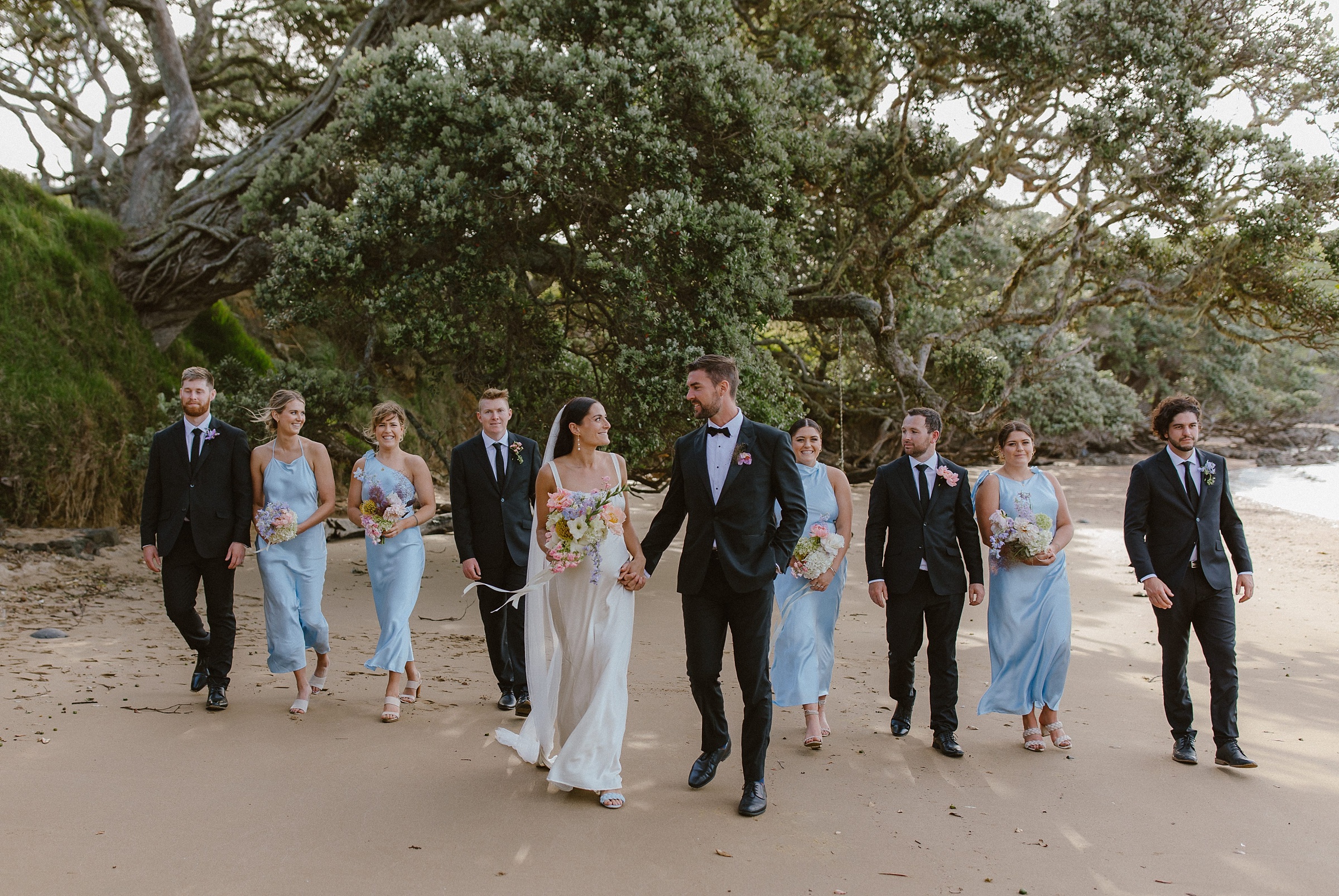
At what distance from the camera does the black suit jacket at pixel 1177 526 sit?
5.92 metres

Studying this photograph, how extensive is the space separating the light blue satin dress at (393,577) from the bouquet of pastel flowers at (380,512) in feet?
0.09

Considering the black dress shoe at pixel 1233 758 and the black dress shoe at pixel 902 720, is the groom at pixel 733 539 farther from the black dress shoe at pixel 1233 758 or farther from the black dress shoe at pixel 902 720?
the black dress shoe at pixel 1233 758

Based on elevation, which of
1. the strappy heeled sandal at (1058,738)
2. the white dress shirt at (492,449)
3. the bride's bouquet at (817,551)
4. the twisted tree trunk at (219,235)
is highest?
the twisted tree trunk at (219,235)

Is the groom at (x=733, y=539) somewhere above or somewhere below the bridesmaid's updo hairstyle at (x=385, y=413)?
below

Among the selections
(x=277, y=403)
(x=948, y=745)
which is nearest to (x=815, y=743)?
(x=948, y=745)

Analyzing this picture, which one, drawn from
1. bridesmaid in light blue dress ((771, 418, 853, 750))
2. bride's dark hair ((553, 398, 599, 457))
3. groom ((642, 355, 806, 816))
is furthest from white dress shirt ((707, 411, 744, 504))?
bridesmaid in light blue dress ((771, 418, 853, 750))

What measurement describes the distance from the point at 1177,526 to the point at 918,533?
5.11 feet

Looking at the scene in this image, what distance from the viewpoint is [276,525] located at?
21.3 feet

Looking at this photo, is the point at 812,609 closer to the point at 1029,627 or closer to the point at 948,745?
the point at 948,745

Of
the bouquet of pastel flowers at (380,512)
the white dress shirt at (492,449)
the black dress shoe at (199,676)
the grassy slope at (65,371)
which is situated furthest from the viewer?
the grassy slope at (65,371)

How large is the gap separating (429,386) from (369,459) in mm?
12615

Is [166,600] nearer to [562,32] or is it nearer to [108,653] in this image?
[108,653]

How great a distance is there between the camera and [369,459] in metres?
6.89

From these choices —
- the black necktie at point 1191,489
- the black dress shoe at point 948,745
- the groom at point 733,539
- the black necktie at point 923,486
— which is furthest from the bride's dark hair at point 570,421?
the black necktie at point 1191,489
